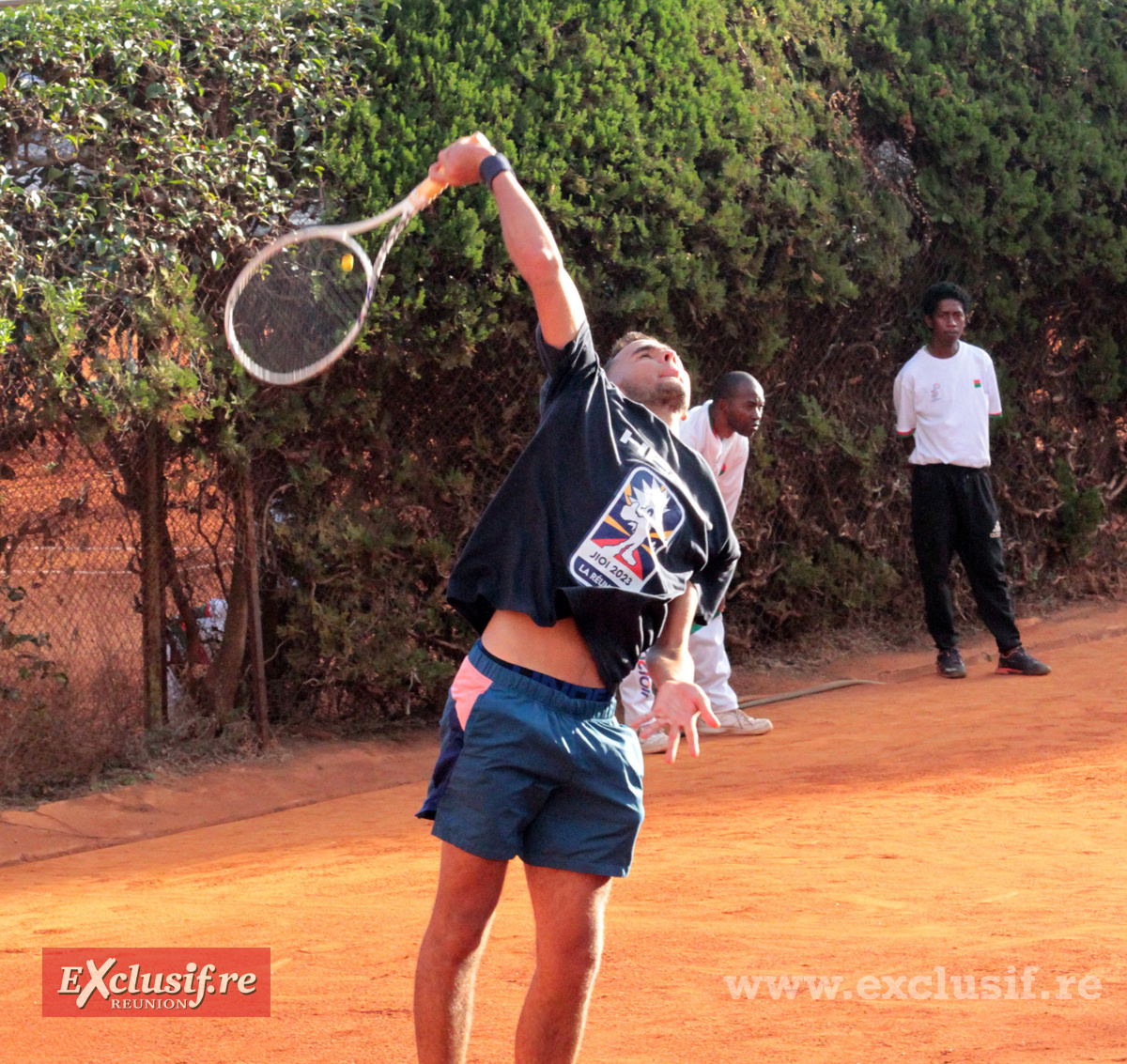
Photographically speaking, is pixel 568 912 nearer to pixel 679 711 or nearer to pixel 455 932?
pixel 455 932

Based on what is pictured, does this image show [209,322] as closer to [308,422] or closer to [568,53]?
[308,422]

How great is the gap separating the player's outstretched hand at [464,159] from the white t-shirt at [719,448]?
3.86 m

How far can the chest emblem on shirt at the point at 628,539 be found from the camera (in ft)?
9.22

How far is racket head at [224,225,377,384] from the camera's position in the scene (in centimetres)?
457

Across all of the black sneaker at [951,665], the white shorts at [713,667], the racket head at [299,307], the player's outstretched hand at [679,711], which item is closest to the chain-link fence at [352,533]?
the black sneaker at [951,665]

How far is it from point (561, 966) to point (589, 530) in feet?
3.01

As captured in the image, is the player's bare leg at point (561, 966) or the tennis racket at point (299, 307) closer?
the player's bare leg at point (561, 966)

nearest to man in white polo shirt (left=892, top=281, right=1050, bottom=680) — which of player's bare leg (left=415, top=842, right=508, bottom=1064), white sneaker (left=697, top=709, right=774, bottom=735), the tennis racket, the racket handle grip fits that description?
white sneaker (left=697, top=709, right=774, bottom=735)

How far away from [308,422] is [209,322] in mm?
723

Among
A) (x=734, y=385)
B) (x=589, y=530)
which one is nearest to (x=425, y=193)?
(x=589, y=530)

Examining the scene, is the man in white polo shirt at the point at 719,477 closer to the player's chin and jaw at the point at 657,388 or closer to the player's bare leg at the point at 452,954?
the player's chin and jaw at the point at 657,388

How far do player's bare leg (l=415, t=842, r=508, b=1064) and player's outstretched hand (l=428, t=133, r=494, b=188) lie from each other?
1544 millimetres

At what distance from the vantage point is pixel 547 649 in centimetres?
286

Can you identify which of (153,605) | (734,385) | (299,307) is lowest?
(153,605)
